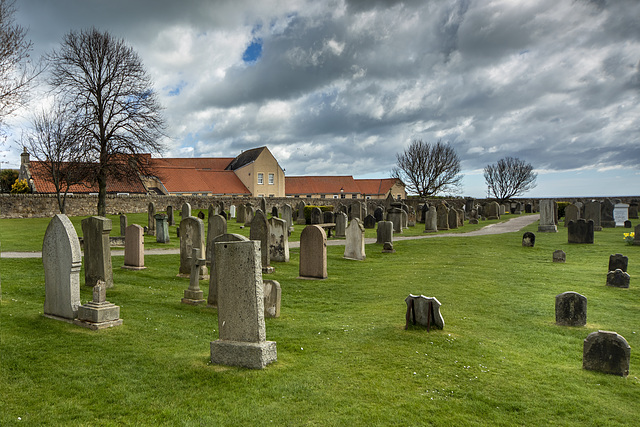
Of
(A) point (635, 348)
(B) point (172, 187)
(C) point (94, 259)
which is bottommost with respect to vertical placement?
(A) point (635, 348)

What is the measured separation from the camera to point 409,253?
1908 cm

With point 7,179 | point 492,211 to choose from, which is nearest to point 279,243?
point 492,211

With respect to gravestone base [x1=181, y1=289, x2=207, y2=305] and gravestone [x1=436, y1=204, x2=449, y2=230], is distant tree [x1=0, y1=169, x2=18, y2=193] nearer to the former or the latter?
gravestone [x1=436, y1=204, x2=449, y2=230]

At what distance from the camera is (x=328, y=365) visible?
19.2 ft

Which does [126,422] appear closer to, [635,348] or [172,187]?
[635,348]

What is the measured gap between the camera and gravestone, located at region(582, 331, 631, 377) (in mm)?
5777

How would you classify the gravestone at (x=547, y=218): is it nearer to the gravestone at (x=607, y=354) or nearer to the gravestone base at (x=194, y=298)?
the gravestone at (x=607, y=354)

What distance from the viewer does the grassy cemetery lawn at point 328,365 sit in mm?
4570

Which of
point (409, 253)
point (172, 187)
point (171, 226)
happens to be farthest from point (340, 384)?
point (172, 187)

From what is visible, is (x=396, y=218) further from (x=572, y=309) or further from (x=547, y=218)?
(x=572, y=309)

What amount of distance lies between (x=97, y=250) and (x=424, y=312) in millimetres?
7292

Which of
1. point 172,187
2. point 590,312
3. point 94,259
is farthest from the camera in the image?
point 172,187

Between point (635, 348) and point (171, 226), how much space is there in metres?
26.4

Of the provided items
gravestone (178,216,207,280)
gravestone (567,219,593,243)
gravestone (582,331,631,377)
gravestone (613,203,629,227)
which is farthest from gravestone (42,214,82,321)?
gravestone (613,203,629,227)
